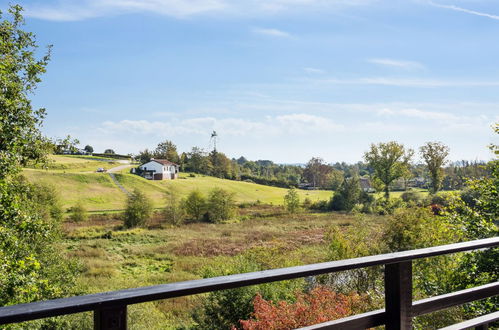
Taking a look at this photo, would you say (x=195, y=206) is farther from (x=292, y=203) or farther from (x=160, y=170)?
(x=160, y=170)

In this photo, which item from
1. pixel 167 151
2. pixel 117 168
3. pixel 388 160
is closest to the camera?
pixel 388 160

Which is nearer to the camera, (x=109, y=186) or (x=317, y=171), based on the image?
(x=109, y=186)

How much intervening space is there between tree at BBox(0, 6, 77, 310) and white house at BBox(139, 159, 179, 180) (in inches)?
2409

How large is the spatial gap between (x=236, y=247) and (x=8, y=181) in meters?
21.8

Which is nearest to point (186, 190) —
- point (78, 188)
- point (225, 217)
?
point (78, 188)

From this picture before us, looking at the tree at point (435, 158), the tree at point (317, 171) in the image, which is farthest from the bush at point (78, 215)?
the tree at point (317, 171)

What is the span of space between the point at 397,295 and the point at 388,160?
48.3 meters

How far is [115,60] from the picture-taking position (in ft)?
159

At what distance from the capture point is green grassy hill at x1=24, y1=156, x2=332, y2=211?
179 ft

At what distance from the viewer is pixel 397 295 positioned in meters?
1.49

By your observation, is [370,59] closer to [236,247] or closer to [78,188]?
[236,247]

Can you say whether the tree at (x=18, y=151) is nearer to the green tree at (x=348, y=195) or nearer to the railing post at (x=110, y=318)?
the railing post at (x=110, y=318)

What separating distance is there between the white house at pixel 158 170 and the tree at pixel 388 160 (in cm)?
3722

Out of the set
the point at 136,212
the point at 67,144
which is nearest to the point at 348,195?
the point at 136,212
